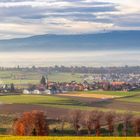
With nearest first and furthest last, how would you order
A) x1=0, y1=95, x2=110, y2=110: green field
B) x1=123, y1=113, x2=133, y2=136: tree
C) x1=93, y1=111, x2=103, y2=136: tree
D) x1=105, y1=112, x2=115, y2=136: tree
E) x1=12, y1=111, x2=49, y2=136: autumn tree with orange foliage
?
x1=12, y1=111, x2=49, y2=136: autumn tree with orange foliage → x1=93, y1=111, x2=103, y2=136: tree → x1=105, y1=112, x2=115, y2=136: tree → x1=123, y1=113, x2=133, y2=136: tree → x1=0, y1=95, x2=110, y2=110: green field

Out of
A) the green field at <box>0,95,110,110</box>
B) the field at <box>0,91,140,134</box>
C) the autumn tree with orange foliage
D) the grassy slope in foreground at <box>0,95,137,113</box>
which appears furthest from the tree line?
the green field at <box>0,95,110,110</box>

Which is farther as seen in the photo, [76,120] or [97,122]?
[76,120]

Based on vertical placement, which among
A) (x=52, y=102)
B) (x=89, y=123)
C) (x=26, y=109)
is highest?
(x=52, y=102)

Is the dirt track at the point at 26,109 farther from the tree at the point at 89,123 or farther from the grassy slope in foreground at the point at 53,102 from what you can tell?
the tree at the point at 89,123

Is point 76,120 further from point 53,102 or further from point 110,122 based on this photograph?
point 53,102

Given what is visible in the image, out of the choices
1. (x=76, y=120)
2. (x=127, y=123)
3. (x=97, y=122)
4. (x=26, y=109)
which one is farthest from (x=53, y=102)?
(x=97, y=122)

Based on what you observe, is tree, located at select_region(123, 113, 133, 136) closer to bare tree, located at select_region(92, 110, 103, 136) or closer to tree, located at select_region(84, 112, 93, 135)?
bare tree, located at select_region(92, 110, 103, 136)

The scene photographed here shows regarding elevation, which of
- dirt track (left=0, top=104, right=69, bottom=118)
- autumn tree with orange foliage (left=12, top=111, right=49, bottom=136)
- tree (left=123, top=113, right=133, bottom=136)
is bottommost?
tree (left=123, top=113, right=133, bottom=136)

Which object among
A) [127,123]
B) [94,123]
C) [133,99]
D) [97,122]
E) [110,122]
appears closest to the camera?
[97,122]

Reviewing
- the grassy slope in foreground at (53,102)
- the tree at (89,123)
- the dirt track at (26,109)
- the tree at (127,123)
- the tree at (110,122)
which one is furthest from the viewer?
the grassy slope in foreground at (53,102)

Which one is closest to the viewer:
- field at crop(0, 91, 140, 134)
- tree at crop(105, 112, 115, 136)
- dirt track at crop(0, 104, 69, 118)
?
tree at crop(105, 112, 115, 136)

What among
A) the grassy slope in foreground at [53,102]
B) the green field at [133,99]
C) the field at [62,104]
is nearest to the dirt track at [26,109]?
the field at [62,104]

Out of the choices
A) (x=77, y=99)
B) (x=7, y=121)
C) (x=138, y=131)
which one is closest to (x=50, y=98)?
(x=77, y=99)
